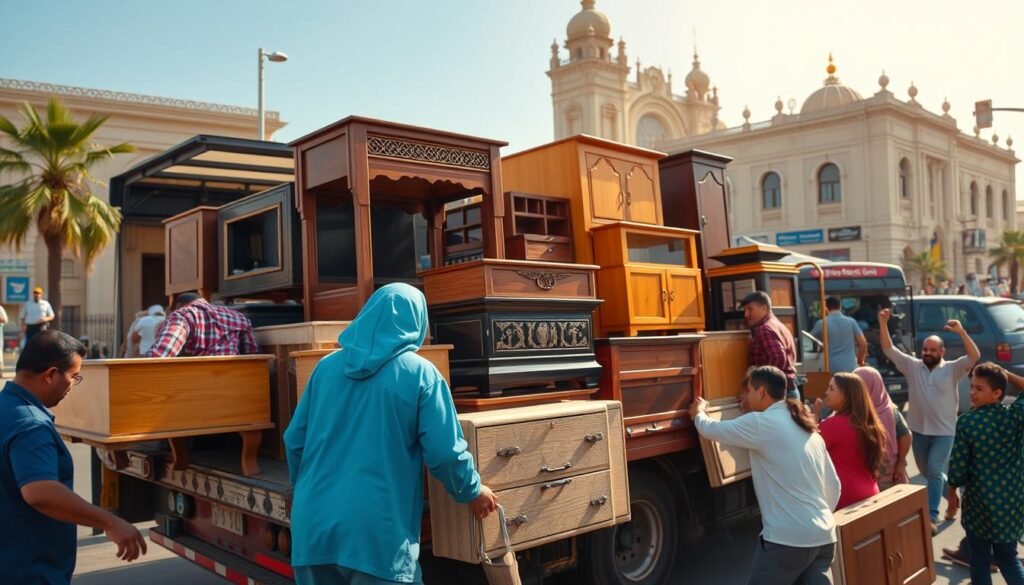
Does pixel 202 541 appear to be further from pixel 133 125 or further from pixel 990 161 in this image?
pixel 990 161

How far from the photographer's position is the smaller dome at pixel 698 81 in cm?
6450

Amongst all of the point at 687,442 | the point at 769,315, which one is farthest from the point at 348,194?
the point at 769,315

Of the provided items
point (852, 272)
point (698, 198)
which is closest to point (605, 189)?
point (698, 198)

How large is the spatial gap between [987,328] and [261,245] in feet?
35.2

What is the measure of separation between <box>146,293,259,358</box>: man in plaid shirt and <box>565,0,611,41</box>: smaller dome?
53.0 m

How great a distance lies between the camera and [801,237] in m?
46.3

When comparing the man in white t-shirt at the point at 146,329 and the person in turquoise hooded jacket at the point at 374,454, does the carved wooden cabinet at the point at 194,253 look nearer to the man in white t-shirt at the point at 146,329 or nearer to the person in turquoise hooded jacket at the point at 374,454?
the man in white t-shirt at the point at 146,329

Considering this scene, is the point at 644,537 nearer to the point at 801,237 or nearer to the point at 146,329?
the point at 146,329

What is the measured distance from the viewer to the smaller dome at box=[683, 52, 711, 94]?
6450 cm

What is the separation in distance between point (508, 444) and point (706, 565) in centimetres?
289

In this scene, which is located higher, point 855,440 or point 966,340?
point 966,340

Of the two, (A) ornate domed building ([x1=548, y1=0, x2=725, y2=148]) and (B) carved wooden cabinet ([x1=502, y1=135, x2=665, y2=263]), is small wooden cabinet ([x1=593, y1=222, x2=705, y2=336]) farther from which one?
(A) ornate domed building ([x1=548, y1=0, x2=725, y2=148])

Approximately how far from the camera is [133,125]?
28812 mm

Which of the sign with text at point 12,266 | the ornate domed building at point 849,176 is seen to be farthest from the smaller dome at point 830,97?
the sign with text at point 12,266
